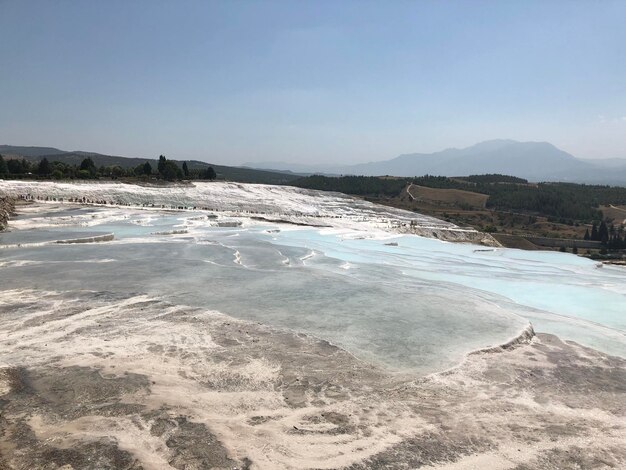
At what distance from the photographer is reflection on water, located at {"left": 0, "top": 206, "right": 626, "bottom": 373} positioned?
9.61m

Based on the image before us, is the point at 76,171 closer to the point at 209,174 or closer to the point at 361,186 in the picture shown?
the point at 209,174

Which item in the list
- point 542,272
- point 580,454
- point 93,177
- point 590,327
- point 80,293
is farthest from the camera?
point 93,177

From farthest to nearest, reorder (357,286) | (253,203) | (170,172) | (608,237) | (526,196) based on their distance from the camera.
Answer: (526,196), (608,237), (170,172), (253,203), (357,286)

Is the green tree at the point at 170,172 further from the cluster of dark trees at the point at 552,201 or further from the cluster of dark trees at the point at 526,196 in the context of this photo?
the cluster of dark trees at the point at 552,201

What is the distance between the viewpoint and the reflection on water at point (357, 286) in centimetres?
961

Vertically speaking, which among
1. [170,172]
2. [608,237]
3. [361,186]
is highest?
[170,172]

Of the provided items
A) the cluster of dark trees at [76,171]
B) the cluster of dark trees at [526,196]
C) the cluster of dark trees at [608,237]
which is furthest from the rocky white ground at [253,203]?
the cluster of dark trees at [526,196]

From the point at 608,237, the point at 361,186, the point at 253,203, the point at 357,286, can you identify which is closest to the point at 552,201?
the point at 608,237

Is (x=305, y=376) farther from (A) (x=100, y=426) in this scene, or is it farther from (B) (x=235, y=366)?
(A) (x=100, y=426)

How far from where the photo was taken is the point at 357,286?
13.8 m

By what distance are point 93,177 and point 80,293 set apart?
5012cm

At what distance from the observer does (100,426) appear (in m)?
5.59

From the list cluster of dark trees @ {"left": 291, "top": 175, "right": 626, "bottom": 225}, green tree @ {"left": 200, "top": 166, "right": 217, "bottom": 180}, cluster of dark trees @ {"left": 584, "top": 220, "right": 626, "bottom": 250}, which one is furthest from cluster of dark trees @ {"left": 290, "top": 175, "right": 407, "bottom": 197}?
cluster of dark trees @ {"left": 584, "top": 220, "right": 626, "bottom": 250}

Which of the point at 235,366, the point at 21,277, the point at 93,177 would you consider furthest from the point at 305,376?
the point at 93,177
